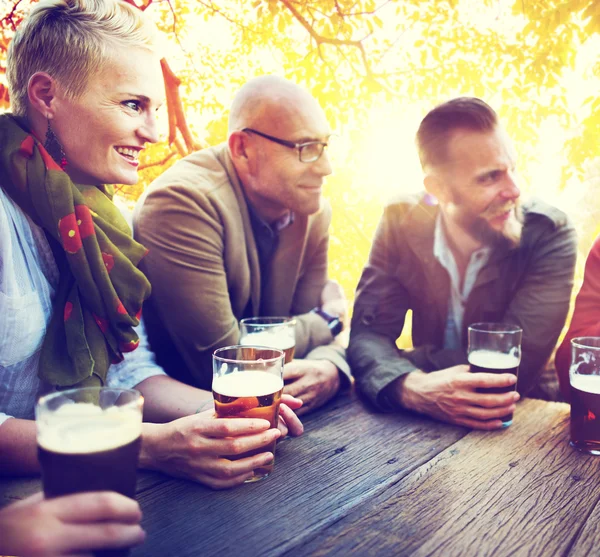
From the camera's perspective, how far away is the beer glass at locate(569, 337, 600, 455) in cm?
137

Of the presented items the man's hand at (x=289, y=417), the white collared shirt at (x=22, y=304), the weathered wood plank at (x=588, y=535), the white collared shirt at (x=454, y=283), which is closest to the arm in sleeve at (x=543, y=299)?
the white collared shirt at (x=454, y=283)

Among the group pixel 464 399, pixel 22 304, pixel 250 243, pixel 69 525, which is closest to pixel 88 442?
pixel 69 525

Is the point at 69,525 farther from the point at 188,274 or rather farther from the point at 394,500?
the point at 188,274

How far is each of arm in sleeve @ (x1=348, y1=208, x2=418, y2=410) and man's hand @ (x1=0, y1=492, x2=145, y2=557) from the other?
1.07 m

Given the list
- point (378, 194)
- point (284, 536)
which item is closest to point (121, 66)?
point (284, 536)

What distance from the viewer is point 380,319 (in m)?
2.22

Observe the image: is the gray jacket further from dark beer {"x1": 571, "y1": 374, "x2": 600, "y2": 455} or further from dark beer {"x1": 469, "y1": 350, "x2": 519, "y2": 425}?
dark beer {"x1": 571, "y1": 374, "x2": 600, "y2": 455}

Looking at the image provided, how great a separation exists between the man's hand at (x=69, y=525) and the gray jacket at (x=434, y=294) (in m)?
1.07

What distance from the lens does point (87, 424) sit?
87cm

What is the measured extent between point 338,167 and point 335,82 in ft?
2.76

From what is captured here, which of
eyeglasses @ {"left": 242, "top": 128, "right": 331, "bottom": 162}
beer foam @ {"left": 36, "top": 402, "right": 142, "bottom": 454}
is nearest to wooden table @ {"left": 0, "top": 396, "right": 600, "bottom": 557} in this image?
beer foam @ {"left": 36, "top": 402, "right": 142, "bottom": 454}

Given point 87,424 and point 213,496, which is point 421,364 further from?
point 87,424

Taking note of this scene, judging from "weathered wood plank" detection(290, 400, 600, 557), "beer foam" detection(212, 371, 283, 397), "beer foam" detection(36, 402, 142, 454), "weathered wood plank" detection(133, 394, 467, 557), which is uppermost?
"beer foam" detection(36, 402, 142, 454)

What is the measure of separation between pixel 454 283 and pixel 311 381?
41.5 inches
